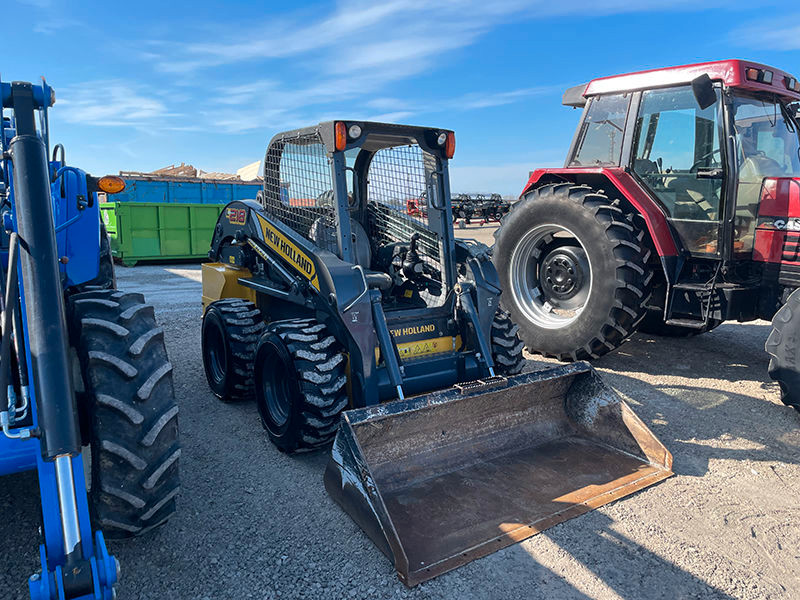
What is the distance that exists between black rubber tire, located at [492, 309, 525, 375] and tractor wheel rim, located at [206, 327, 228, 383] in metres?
2.28

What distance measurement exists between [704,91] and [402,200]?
259 centimetres

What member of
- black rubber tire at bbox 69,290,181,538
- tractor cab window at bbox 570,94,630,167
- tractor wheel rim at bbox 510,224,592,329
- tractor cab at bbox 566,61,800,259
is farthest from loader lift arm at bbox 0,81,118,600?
tractor cab window at bbox 570,94,630,167

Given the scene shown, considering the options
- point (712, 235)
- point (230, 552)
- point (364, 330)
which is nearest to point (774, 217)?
point (712, 235)

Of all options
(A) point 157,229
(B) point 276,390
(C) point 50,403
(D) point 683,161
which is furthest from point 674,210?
(A) point 157,229

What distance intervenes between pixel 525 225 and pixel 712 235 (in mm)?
1745

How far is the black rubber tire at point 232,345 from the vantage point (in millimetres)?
4512

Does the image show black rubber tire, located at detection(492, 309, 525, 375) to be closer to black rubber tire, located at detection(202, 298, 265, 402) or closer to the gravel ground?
the gravel ground

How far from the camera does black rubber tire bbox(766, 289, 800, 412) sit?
4.11 m

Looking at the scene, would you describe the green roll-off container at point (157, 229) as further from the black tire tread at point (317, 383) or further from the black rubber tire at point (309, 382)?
the black tire tread at point (317, 383)

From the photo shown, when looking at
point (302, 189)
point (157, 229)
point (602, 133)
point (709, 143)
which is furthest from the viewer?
point (157, 229)

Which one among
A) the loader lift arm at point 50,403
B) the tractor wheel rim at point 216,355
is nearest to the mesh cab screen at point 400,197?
the tractor wheel rim at point 216,355

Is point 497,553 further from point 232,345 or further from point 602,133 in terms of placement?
point 602,133

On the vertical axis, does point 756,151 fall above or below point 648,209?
above

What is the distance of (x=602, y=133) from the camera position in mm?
5805
